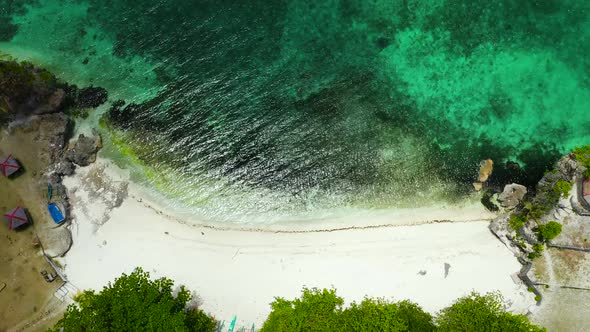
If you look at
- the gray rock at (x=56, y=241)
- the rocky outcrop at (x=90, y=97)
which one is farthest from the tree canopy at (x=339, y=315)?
the rocky outcrop at (x=90, y=97)

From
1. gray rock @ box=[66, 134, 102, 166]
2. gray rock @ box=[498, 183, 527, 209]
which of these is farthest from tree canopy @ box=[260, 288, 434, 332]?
gray rock @ box=[66, 134, 102, 166]

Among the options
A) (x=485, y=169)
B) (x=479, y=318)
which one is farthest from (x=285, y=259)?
(x=485, y=169)

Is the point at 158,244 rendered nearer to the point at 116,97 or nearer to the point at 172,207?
the point at 172,207

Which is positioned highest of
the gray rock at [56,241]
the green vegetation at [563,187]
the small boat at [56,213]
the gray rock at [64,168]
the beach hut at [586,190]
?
the gray rock at [64,168]

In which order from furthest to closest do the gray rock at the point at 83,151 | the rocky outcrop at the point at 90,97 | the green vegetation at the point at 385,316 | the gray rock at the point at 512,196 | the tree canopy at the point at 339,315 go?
the rocky outcrop at the point at 90,97 → the gray rock at the point at 83,151 → the gray rock at the point at 512,196 → the tree canopy at the point at 339,315 → the green vegetation at the point at 385,316

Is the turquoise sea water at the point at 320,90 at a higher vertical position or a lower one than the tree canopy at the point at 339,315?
higher

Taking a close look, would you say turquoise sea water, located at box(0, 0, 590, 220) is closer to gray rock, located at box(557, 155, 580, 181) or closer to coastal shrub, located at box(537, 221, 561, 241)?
gray rock, located at box(557, 155, 580, 181)

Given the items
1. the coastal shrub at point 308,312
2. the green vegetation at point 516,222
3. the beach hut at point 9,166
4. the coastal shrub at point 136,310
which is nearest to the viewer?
the coastal shrub at point 136,310

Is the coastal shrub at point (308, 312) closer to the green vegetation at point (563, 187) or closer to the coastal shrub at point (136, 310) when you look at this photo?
the coastal shrub at point (136, 310)
